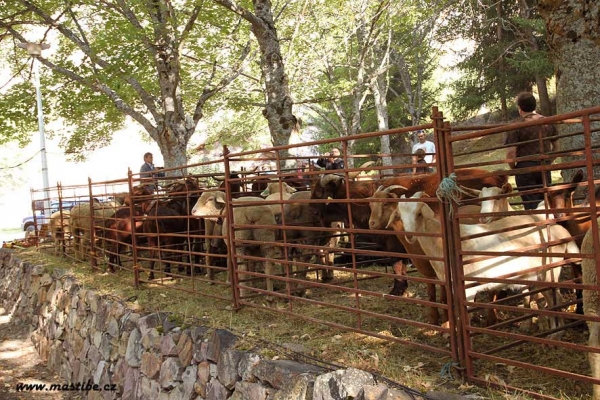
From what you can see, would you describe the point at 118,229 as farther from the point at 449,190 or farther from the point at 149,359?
the point at 449,190

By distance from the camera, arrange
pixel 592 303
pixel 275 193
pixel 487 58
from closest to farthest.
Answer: pixel 592 303, pixel 275 193, pixel 487 58

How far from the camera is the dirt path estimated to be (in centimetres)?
973

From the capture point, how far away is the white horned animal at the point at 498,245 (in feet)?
15.2

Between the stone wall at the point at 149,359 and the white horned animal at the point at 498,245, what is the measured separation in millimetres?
1242

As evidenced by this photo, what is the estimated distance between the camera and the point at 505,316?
5.73 meters

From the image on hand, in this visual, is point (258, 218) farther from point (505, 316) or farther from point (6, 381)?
point (6, 381)

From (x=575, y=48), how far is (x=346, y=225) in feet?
12.6

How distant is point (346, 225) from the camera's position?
8.88 metres

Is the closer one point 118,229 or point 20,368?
point 118,229

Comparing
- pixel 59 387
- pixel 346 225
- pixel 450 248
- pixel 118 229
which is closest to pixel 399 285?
pixel 346 225

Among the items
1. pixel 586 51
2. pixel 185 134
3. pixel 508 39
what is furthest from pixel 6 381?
pixel 508 39

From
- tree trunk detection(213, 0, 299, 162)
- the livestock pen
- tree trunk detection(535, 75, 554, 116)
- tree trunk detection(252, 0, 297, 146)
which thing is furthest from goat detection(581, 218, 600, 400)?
tree trunk detection(535, 75, 554, 116)

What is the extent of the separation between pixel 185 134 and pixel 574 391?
12.9 metres

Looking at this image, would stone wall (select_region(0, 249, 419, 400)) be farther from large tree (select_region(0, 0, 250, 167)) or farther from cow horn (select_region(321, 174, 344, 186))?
large tree (select_region(0, 0, 250, 167))
